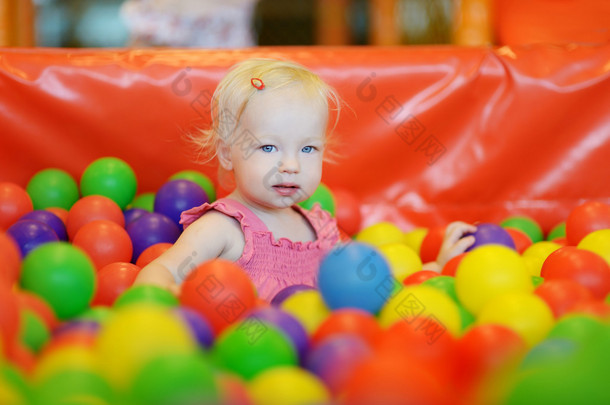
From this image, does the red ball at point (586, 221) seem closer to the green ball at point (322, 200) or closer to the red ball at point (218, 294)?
the green ball at point (322, 200)

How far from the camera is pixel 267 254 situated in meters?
1.31

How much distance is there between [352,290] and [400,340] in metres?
0.15

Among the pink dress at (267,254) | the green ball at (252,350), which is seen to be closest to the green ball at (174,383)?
the green ball at (252,350)

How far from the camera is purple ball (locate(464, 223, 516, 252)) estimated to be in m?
1.37

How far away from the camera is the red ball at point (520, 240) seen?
4.86 feet

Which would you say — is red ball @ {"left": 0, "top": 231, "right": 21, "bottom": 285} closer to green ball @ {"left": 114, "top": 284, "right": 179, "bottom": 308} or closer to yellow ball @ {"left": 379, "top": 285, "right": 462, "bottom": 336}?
green ball @ {"left": 114, "top": 284, "right": 179, "bottom": 308}

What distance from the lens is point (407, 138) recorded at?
172 cm

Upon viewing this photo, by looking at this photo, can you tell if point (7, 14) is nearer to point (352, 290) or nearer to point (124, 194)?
point (124, 194)

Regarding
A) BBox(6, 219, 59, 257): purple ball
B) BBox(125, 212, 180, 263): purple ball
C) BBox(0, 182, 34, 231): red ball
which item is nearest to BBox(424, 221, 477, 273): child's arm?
BBox(125, 212, 180, 263): purple ball

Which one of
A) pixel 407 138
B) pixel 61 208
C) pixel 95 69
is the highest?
pixel 95 69

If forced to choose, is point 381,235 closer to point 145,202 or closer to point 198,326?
point 145,202

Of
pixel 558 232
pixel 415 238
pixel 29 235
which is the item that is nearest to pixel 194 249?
pixel 29 235

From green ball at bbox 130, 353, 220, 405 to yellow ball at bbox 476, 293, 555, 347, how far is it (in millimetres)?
436

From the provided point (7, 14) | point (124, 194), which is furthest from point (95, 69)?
point (7, 14)
